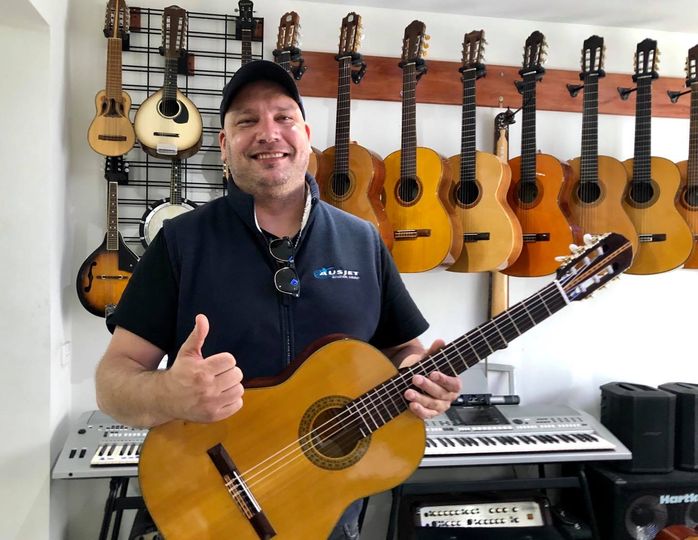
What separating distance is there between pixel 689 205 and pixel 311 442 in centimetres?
231

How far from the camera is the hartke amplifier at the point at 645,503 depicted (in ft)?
7.64

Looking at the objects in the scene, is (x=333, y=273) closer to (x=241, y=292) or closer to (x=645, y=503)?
(x=241, y=292)

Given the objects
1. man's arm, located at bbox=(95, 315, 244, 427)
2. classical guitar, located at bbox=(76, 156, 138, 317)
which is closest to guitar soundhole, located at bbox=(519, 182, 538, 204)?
classical guitar, located at bbox=(76, 156, 138, 317)

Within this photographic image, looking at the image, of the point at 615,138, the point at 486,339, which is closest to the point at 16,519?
the point at 486,339

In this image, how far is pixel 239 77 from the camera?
124 centimetres

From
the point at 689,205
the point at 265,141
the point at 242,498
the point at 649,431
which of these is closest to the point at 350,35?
the point at 265,141

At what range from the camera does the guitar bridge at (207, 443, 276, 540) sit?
1086 millimetres

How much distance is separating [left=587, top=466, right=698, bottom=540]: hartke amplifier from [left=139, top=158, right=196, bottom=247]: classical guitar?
2.27m

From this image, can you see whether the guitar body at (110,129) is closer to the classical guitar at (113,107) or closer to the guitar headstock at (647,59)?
the classical guitar at (113,107)

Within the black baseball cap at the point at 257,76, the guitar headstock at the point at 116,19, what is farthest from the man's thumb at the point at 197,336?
the guitar headstock at the point at 116,19

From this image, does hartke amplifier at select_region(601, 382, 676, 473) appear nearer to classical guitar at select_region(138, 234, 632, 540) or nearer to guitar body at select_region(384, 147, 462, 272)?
guitar body at select_region(384, 147, 462, 272)

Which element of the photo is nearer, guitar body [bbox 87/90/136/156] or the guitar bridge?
the guitar bridge

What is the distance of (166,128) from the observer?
2.30 m

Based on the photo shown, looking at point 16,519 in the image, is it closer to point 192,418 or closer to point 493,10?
point 192,418
